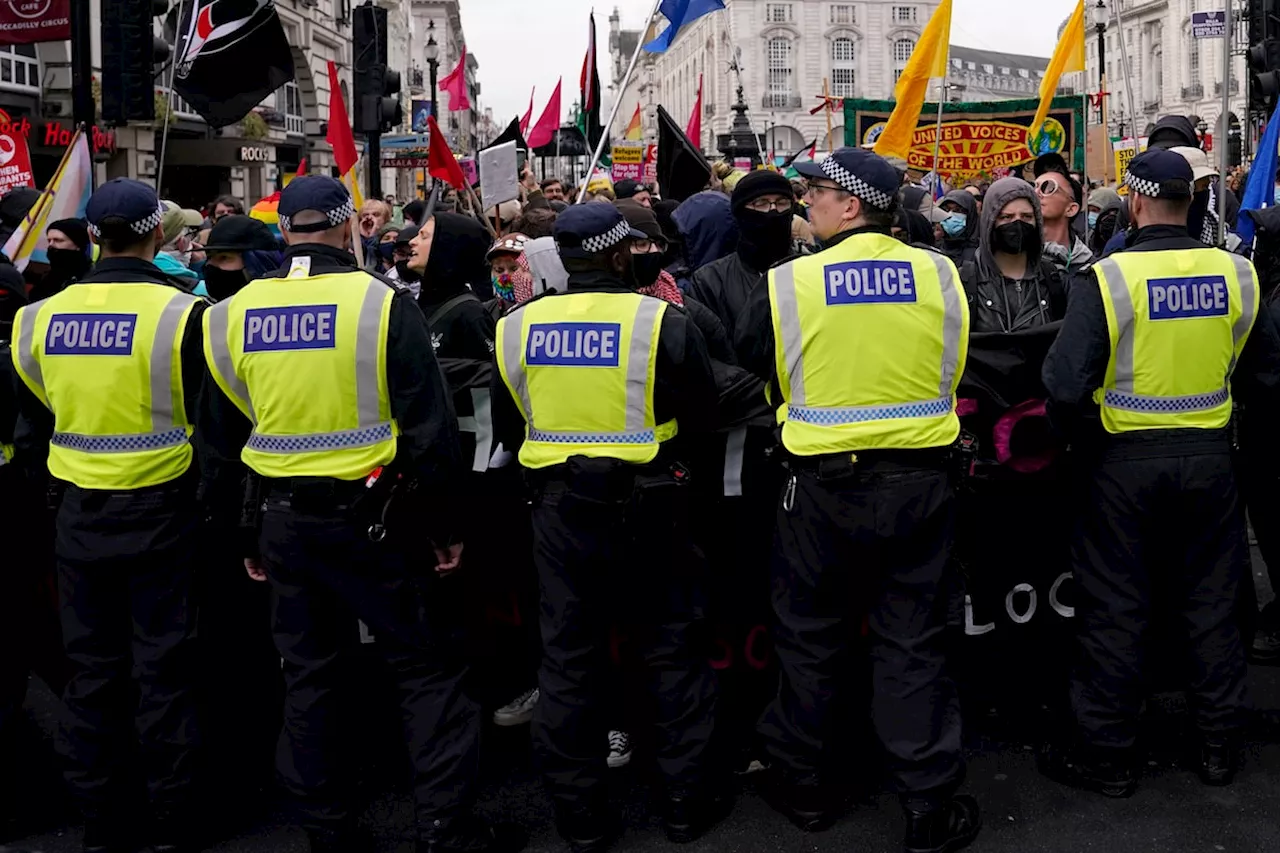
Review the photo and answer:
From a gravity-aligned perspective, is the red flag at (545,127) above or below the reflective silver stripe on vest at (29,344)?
above

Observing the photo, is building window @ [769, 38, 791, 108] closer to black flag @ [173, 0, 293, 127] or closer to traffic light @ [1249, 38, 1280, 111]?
traffic light @ [1249, 38, 1280, 111]

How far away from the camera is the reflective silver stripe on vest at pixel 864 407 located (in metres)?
4.16

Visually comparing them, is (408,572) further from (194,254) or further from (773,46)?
(773,46)

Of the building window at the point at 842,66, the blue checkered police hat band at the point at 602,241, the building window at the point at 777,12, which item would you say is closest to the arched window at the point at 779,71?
the building window at the point at 777,12

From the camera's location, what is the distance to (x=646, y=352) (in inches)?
165

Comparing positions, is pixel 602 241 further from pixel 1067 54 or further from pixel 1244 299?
pixel 1067 54

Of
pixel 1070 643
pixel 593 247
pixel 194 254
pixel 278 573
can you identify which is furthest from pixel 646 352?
pixel 194 254

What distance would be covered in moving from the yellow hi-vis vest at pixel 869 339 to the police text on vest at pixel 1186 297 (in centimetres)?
67

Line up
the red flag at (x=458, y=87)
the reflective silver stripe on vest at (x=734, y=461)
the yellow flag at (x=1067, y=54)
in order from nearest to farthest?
the reflective silver stripe on vest at (x=734, y=461) → the yellow flag at (x=1067, y=54) → the red flag at (x=458, y=87)

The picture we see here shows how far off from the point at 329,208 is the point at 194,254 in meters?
6.40

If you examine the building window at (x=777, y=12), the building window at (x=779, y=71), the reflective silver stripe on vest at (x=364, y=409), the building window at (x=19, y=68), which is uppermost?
the building window at (x=777, y=12)

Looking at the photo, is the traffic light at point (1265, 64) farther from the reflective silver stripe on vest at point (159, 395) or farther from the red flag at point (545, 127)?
the reflective silver stripe on vest at point (159, 395)

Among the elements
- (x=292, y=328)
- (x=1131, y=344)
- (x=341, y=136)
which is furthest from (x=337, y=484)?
(x=341, y=136)

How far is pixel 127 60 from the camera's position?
8391 millimetres
